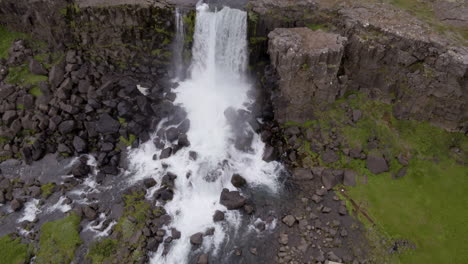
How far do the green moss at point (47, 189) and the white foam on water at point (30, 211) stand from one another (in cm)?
74

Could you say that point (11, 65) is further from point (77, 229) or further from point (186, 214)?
point (186, 214)

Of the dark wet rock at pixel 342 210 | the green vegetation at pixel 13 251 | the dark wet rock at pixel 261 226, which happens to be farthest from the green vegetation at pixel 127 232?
the dark wet rock at pixel 342 210

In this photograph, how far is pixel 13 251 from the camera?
839 inches

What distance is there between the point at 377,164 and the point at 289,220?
9.00 metres

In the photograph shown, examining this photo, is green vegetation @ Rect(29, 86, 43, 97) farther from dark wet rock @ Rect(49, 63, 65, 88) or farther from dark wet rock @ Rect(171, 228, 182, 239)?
dark wet rock @ Rect(171, 228, 182, 239)

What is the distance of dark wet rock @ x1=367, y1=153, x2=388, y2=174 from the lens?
25.7 meters

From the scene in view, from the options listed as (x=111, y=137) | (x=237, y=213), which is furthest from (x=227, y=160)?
(x=111, y=137)

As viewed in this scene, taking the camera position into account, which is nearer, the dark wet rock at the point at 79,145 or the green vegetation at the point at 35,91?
the dark wet rock at the point at 79,145

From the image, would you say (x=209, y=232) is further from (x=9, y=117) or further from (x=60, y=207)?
(x=9, y=117)

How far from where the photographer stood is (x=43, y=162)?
27.6 metres

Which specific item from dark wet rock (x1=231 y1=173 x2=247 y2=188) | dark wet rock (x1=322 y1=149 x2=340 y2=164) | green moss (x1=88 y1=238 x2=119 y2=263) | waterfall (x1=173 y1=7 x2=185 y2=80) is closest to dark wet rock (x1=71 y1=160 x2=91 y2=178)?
green moss (x1=88 y1=238 x2=119 y2=263)

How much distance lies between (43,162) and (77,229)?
337 inches

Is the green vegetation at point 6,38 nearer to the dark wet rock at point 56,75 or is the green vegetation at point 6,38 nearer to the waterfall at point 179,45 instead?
the dark wet rock at point 56,75

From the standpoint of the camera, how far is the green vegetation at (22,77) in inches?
1211
